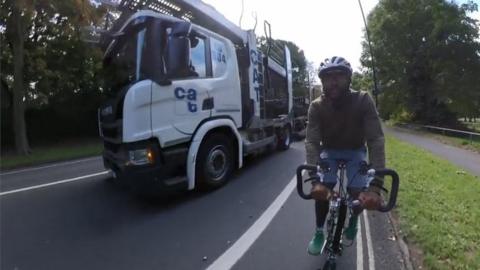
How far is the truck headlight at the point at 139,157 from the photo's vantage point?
593cm

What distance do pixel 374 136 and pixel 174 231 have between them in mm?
2846

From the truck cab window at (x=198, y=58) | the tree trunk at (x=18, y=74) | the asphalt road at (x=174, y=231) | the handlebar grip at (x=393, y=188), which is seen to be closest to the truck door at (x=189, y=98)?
the truck cab window at (x=198, y=58)

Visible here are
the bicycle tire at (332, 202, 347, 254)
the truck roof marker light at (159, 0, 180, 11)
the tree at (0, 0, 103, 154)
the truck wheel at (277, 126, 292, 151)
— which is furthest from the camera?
the tree at (0, 0, 103, 154)

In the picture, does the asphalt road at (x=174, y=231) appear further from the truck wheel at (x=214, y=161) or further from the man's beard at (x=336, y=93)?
the man's beard at (x=336, y=93)

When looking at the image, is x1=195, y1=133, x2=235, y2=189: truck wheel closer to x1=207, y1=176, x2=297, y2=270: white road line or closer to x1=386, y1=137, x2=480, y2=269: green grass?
x1=207, y1=176, x2=297, y2=270: white road line

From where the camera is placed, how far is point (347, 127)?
3.74 meters

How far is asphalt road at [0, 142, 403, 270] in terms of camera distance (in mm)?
4258

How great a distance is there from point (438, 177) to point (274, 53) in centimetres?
578

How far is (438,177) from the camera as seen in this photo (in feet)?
29.2

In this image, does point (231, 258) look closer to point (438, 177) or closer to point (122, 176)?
point (122, 176)

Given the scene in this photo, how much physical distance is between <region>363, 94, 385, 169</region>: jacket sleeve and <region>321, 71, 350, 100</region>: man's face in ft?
0.82

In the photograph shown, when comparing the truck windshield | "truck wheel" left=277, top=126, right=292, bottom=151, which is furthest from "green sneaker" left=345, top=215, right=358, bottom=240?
"truck wheel" left=277, top=126, right=292, bottom=151

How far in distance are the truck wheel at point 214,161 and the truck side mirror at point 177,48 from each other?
1.43 metres

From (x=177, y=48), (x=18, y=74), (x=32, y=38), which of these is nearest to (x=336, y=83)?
(x=177, y=48)
